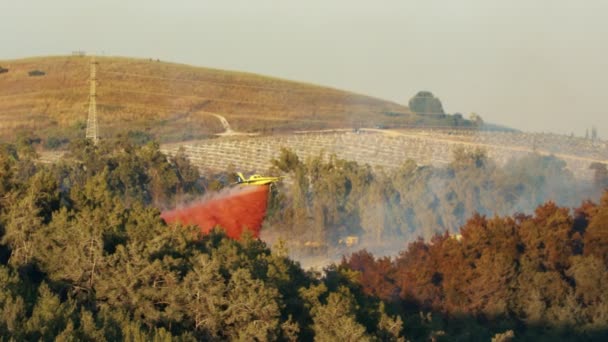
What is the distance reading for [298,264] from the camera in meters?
35.6

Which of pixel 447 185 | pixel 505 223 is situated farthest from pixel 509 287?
pixel 447 185

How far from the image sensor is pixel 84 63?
9444 cm

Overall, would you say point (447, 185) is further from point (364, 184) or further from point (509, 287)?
point (509, 287)

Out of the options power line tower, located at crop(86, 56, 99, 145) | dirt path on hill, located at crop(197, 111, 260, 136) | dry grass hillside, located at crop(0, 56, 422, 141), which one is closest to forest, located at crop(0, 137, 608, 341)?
power line tower, located at crop(86, 56, 99, 145)

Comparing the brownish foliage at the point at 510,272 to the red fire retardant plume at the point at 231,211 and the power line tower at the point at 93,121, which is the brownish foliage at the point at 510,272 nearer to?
the red fire retardant plume at the point at 231,211

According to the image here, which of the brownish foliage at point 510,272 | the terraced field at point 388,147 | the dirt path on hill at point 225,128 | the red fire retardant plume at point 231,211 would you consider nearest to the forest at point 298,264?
the brownish foliage at point 510,272

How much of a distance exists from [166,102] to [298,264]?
2051 inches

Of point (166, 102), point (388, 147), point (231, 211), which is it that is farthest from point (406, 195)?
point (166, 102)

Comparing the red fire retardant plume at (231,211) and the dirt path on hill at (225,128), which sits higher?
the dirt path on hill at (225,128)

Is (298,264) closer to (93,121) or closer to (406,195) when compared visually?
(406,195)

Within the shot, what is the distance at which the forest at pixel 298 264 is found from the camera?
90.7 feet

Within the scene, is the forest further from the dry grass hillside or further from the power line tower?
the dry grass hillside

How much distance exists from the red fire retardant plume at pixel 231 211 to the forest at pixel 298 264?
3.76 m

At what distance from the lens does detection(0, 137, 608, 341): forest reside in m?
27.6
